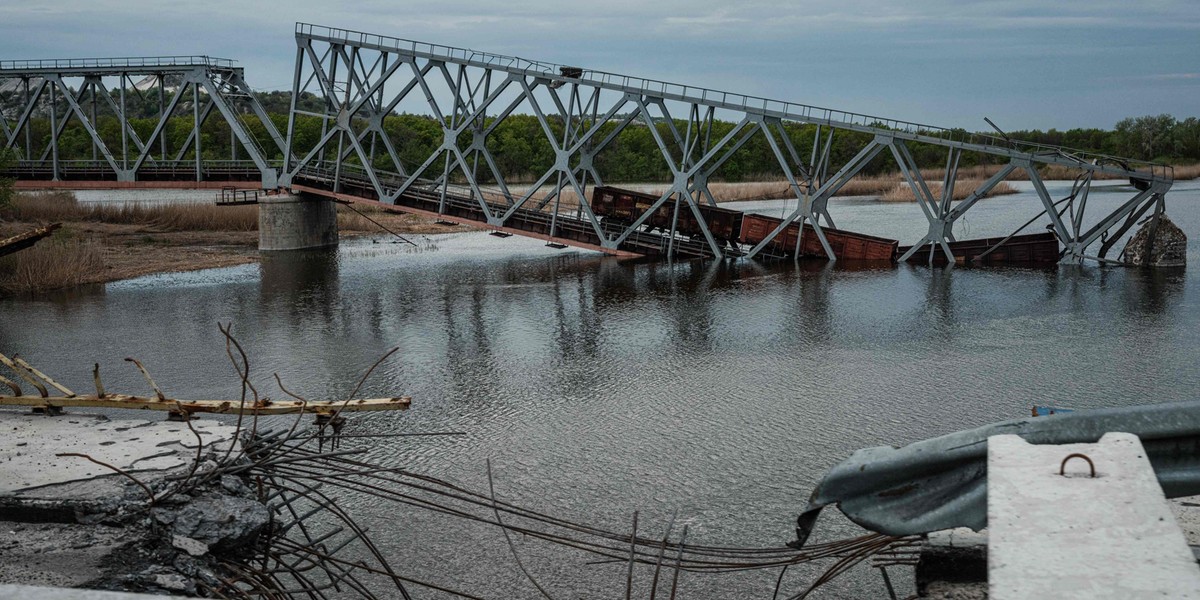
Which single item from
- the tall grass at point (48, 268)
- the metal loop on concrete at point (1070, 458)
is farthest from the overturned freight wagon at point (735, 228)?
the metal loop on concrete at point (1070, 458)

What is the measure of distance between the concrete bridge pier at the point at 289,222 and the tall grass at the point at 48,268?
323 inches

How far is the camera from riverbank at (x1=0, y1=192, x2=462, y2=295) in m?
29.9

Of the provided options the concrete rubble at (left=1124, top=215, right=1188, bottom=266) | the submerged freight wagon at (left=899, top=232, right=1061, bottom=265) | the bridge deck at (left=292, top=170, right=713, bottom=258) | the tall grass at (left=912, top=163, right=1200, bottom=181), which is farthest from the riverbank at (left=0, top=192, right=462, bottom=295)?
the tall grass at (left=912, top=163, right=1200, bottom=181)

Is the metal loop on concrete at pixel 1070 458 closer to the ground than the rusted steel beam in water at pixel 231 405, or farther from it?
farther from it

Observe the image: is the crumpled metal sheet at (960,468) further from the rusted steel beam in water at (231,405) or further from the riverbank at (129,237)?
the riverbank at (129,237)

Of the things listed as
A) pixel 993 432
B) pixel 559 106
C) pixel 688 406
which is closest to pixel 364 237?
pixel 559 106

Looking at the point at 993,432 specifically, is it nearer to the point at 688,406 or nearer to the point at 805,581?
the point at 805,581

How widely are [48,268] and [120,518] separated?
2571cm

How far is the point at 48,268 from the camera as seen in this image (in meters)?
29.7

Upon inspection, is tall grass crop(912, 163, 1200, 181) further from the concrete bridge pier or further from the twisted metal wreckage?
the twisted metal wreckage

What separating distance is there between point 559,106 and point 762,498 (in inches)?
1170

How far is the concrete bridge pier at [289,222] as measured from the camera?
4109 centimetres

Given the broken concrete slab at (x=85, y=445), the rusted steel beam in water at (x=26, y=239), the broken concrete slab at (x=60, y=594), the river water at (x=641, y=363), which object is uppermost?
the rusted steel beam in water at (x=26, y=239)

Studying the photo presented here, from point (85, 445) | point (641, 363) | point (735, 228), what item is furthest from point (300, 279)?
point (85, 445)
